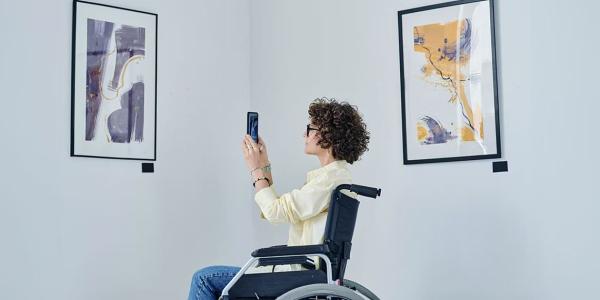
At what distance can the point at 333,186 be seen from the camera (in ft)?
8.08

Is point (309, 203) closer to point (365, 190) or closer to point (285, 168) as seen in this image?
point (365, 190)

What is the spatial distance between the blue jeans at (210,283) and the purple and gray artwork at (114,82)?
100 centimetres

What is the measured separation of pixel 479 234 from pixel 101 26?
6.43 feet

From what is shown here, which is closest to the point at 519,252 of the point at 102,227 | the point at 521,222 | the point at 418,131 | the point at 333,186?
the point at 521,222

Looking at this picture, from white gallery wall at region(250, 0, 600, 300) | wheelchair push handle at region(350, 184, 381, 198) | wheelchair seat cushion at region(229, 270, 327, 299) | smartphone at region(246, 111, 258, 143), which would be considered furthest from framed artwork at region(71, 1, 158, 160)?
wheelchair push handle at region(350, 184, 381, 198)

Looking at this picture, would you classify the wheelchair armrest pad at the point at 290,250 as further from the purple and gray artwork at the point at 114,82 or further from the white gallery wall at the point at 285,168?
the purple and gray artwork at the point at 114,82

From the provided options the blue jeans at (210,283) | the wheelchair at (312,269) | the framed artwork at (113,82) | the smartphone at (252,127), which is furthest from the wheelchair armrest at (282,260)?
the framed artwork at (113,82)

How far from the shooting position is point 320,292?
211 cm

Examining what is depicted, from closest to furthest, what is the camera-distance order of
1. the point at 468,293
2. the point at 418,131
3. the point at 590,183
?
the point at 590,183, the point at 468,293, the point at 418,131

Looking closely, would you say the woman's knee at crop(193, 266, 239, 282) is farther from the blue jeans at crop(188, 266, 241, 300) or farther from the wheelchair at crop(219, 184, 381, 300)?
the wheelchair at crop(219, 184, 381, 300)

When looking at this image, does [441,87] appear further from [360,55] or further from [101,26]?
[101,26]

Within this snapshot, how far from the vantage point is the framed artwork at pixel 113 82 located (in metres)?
2.99

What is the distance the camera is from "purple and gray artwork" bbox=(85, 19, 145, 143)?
3.03 m

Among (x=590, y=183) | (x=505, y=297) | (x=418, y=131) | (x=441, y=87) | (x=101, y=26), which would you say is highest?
(x=101, y=26)
